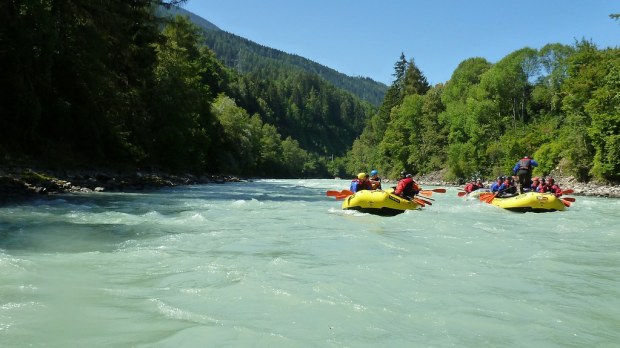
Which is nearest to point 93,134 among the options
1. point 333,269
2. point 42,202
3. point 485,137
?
point 42,202

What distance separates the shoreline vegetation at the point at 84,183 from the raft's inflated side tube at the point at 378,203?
10.1m

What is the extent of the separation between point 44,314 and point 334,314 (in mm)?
2798

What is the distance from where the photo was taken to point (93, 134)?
26047 mm

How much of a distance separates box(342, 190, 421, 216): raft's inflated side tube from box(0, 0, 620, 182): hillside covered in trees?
14.1 metres

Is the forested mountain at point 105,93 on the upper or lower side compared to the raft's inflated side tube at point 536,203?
upper

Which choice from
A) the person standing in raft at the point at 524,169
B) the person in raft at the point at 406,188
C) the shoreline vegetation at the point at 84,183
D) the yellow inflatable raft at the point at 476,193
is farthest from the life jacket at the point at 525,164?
the shoreline vegetation at the point at 84,183

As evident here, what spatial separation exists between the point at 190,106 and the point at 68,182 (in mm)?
18592

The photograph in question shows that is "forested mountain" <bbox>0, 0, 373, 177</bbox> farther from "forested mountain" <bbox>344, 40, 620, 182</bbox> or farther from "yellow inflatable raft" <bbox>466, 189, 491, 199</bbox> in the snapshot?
"forested mountain" <bbox>344, 40, 620, 182</bbox>

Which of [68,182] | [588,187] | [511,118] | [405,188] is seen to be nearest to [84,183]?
[68,182]

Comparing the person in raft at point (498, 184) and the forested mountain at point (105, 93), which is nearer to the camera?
the person in raft at point (498, 184)

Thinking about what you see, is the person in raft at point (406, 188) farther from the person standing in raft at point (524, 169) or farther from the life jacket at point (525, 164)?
the life jacket at point (525, 164)

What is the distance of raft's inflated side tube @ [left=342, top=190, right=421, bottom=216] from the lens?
13641 millimetres

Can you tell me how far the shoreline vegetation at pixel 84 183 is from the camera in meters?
15.9

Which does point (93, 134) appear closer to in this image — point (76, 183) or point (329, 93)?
point (76, 183)
